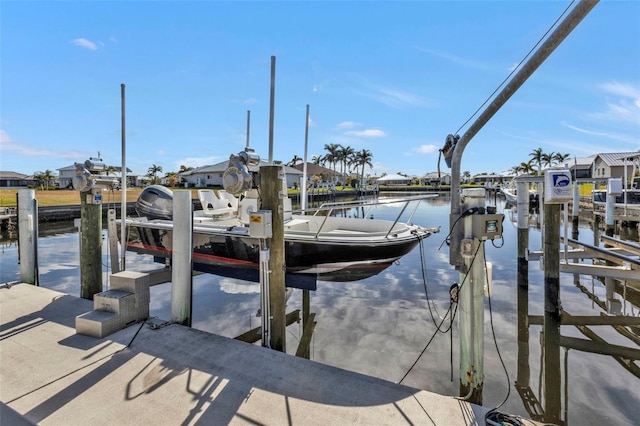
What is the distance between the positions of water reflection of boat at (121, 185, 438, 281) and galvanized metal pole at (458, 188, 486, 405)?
5.80 feet

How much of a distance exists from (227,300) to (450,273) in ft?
19.2

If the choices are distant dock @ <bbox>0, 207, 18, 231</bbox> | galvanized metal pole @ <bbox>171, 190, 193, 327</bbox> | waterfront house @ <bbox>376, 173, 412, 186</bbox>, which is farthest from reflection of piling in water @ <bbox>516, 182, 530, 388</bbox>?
waterfront house @ <bbox>376, 173, 412, 186</bbox>

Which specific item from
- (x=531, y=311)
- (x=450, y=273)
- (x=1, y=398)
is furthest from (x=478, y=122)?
(x=450, y=273)

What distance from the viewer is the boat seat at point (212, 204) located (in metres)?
8.71

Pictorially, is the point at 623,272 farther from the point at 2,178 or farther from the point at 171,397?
the point at 2,178

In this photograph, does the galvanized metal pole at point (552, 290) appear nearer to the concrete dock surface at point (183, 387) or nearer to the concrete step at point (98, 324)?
the concrete dock surface at point (183, 387)

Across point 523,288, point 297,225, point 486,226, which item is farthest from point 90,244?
point 523,288

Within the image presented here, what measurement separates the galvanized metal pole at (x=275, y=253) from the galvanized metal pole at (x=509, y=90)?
1.79m

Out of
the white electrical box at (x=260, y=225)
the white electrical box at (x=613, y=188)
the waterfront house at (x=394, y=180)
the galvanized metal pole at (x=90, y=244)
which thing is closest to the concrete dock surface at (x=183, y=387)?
the white electrical box at (x=260, y=225)

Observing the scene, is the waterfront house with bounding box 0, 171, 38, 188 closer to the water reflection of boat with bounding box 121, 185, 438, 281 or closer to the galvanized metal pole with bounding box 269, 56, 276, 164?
the water reflection of boat with bounding box 121, 185, 438, 281

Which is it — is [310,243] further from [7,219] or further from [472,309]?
[7,219]

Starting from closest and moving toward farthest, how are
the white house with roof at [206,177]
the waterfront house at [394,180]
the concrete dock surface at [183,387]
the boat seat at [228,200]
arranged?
the concrete dock surface at [183,387] < the boat seat at [228,200] < the white house with roof at [206,177] < the waterfront house at [394,180]

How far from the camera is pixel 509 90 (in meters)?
2.80

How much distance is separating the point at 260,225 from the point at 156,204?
5717 millimetres
